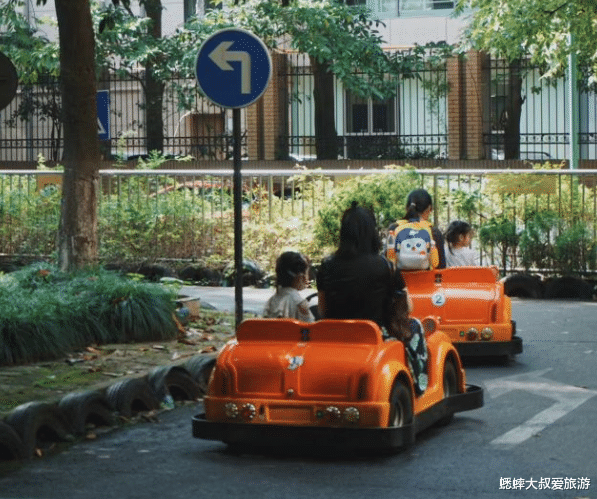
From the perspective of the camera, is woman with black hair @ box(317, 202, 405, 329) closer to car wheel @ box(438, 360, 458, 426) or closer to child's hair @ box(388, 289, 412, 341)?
child's hair @ box(388, 289, 412, 341)

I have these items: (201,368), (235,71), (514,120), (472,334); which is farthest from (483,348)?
(514,120)

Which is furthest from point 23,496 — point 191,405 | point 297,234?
point 297,234

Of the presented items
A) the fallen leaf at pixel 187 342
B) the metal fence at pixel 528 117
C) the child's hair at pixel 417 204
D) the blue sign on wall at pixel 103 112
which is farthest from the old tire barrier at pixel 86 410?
the metal fence at pixel 528 117

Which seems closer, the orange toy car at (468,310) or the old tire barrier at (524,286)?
the orange toy car at (468,310)

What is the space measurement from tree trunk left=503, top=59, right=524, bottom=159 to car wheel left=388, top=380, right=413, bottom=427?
30274 millimetres

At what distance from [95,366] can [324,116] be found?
2798 centimetres

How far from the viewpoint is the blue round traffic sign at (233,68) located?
13000 millimetres

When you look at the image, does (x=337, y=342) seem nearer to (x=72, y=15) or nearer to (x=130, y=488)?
(x=130, y=488)

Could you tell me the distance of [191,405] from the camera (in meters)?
11.1

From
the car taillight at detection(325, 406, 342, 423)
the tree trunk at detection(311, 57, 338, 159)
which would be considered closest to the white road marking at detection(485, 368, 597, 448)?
the car taillight at detection(325, 406, 342, 423)

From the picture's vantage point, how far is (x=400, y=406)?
8.86 m

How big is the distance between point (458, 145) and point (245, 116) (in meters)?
6.51

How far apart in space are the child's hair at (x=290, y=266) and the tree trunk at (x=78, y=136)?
6219 mm

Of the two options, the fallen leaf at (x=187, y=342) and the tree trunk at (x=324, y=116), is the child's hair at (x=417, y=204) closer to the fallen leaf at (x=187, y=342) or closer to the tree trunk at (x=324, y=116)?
the fallen leaf at (x=187, y=342)
